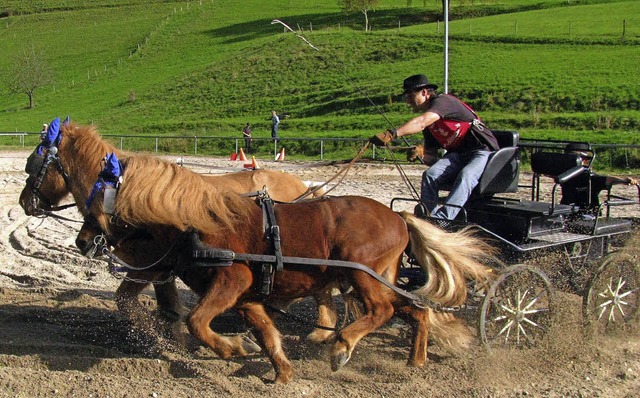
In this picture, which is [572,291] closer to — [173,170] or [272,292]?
[272,292]

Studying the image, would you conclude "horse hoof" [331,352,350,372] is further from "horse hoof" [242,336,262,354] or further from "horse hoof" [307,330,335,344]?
"horse hoof" [307,330,335,344]

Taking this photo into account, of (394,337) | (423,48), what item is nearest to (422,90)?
(394,337)

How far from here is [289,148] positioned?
30.1 m

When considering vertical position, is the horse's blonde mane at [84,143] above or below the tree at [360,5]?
below

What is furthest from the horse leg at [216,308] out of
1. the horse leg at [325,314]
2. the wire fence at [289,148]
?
the wire fence at [289,148]

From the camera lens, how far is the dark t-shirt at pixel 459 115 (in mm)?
6806

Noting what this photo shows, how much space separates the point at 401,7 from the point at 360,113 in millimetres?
38302

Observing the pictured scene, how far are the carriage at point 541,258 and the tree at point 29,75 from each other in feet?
192

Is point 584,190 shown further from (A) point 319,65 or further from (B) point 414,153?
(A) point 319,65

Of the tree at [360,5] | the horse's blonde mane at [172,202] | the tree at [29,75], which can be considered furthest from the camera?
the tree at [360,5]

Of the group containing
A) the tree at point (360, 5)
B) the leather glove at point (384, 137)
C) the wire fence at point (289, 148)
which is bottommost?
the wire fence at point (289, 148)

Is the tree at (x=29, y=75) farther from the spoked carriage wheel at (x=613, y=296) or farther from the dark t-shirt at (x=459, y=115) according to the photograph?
the spoked carriage wheel at (x=613, y=296)

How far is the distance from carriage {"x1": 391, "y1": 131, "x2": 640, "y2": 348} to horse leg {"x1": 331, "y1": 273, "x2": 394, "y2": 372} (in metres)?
0.75

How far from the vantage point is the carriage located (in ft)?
21.1
